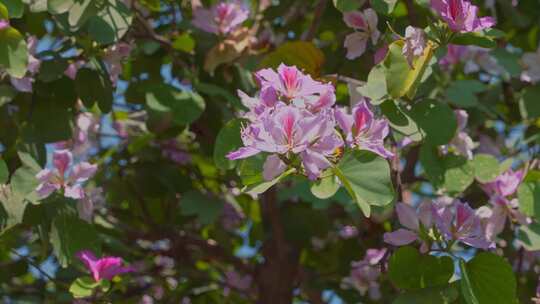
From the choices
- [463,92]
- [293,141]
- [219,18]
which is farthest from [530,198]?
[219,18]

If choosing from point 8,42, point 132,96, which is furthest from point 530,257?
point 8,42

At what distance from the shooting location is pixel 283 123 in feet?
3.87

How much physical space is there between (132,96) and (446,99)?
0.65 metres

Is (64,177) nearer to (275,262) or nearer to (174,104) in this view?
(174,104)

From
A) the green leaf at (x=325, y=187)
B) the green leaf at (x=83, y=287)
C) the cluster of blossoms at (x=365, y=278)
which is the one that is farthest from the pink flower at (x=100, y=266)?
the cluster of blossoms at (x=365, y=278)

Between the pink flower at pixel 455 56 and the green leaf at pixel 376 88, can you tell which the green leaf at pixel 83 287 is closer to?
the green leaf at pixel 376 88

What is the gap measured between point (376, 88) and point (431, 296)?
1.00 ft

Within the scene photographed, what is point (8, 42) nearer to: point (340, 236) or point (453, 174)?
point (453, 174)

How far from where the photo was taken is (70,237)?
1.61 meters

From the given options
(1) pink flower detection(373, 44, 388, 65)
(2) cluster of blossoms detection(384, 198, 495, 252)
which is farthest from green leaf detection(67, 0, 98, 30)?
(2) cluster of blossoms detection(384, 198, 495, 252)

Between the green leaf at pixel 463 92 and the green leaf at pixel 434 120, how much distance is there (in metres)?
0.31

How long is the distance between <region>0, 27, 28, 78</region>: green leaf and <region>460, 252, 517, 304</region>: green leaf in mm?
750

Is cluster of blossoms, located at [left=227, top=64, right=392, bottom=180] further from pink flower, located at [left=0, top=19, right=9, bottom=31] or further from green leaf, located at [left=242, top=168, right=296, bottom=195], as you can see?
pink flower, located at [left=0, top=19, right=9, bottom=31]

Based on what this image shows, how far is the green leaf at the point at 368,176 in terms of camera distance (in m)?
1.19
